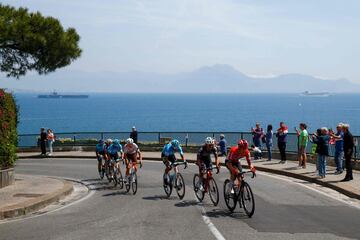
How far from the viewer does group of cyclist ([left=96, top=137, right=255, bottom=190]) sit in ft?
39.9

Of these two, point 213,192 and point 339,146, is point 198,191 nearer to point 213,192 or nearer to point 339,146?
point 213,192

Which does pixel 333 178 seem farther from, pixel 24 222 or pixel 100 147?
pixel 24 222

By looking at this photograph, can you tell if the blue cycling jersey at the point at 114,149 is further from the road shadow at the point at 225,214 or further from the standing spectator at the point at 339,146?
the standing spectator at the point at 339,146

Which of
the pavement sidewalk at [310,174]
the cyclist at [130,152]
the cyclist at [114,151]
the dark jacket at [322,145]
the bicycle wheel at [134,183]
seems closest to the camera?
the pavement sidewalk at [310,174]

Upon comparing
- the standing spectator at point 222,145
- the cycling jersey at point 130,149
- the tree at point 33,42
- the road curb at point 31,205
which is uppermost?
the tree at point 33,42

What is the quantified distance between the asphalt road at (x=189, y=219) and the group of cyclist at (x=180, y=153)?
0.98 m

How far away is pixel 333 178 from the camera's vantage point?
17.2m

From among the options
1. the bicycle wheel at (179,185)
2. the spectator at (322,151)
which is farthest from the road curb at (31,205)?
the spectator at (322,151)

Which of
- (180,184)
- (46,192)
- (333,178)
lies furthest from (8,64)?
(333,178)

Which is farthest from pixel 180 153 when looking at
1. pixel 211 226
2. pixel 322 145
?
pixel 322 145

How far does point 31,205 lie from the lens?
13.1m

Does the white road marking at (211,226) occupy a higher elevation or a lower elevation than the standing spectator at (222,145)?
lower

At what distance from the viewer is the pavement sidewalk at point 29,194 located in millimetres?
12680

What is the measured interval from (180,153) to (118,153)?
490cm
